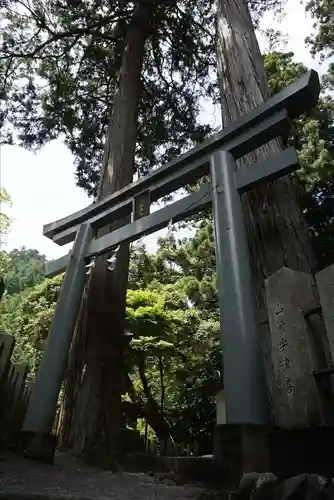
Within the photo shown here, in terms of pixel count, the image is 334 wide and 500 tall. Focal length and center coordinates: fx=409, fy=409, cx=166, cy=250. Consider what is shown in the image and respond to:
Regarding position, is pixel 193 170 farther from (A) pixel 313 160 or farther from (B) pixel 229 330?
(A) pixel 313 160

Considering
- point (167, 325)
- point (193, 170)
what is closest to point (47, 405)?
point (193, 170)

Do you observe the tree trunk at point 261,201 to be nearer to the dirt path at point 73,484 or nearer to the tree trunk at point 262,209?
the tree trunk at point 262,209

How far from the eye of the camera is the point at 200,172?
12.8 ft

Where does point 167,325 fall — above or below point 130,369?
above

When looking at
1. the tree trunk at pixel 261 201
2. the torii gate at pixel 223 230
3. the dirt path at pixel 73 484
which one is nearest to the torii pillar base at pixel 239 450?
the torii gate at pixel 223 230

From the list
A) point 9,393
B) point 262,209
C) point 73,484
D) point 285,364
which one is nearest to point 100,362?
point 9,393

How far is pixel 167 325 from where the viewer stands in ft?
28.0

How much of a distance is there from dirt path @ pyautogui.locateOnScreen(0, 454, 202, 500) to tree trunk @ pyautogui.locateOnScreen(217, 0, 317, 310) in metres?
1.47

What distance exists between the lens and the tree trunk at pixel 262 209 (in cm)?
320

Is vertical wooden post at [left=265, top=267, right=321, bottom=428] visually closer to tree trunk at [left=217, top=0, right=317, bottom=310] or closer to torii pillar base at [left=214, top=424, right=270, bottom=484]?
torii pillar base at [left=214, top=424, right=270, bottom=484]

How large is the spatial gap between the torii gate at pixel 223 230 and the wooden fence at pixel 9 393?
0.22m

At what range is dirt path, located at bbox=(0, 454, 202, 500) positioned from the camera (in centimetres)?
204

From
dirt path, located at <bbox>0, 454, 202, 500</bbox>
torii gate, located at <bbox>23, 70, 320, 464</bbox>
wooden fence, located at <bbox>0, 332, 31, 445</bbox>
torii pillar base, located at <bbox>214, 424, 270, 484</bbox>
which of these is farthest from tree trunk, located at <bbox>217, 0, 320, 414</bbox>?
wooden fence, located at <bbox>0, 332, 31, 445</bbox>

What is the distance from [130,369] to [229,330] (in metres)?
6.59
